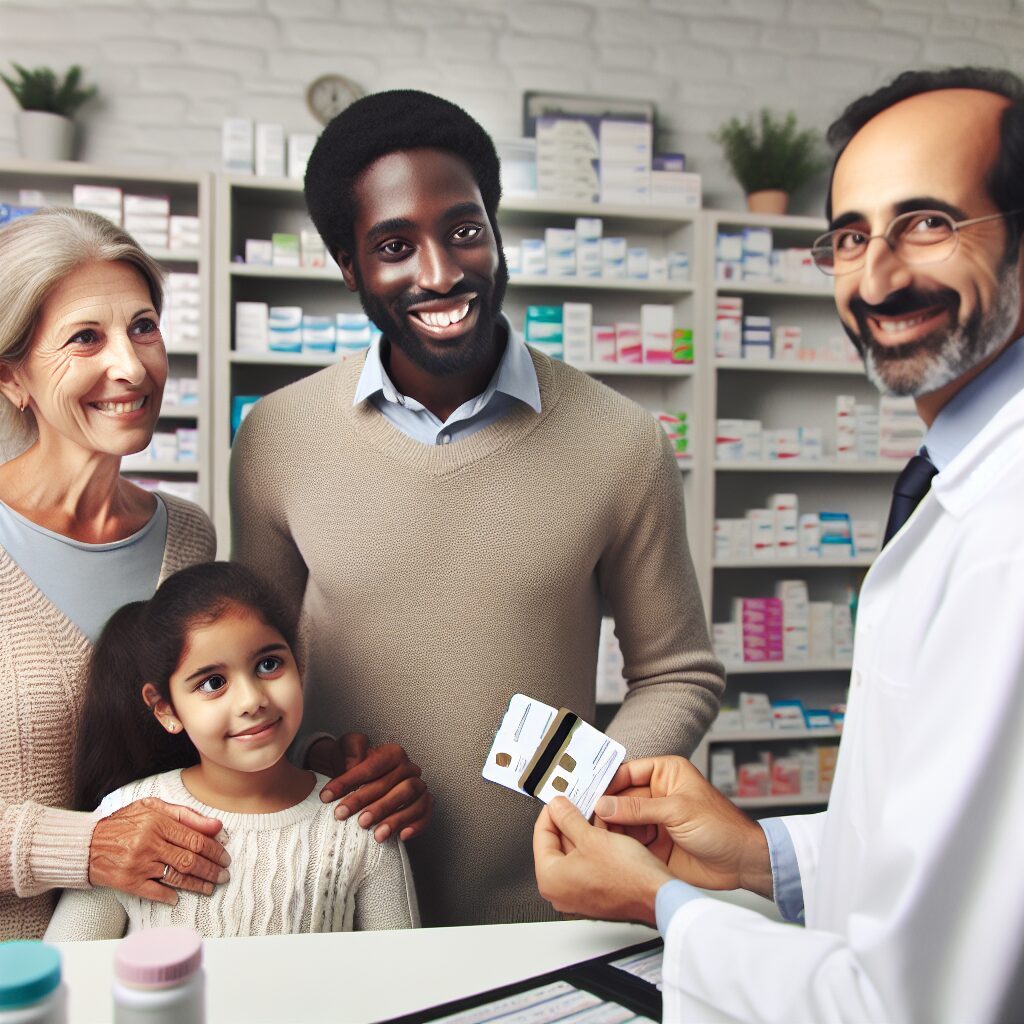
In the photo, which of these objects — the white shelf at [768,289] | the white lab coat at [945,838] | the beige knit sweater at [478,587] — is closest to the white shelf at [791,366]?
the white shelf at [768,289]

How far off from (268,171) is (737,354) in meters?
1.94

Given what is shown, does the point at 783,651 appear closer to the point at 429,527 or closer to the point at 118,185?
the point at 429,527

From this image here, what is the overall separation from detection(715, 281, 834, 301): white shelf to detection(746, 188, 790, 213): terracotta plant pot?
32cm

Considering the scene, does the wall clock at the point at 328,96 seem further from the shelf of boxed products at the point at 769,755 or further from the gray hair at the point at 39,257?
the shelf of boxed products at the point at 769,755

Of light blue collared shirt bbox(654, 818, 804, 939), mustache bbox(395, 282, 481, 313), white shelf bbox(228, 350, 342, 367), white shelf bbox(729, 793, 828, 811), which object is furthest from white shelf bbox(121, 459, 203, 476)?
light blue collared shirt bbox(654, 818, 804, 939)

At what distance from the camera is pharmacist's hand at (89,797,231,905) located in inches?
48.8

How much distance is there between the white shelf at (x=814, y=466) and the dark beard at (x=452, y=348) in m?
2.51

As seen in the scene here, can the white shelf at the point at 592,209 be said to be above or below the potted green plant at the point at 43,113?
below

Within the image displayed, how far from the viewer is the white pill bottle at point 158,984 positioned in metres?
0.62

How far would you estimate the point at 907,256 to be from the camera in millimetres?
906

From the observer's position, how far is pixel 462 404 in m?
1.55

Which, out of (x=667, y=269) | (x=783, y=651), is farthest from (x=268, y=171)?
(x=783, y=651)

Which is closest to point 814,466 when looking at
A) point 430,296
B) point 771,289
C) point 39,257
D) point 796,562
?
point 796,562

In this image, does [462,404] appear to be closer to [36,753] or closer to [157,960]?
[36,753]
